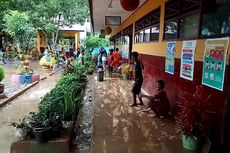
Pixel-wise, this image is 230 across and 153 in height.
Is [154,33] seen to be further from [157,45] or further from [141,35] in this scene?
[141,35]

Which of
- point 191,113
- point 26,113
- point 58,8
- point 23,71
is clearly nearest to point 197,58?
point 191,113

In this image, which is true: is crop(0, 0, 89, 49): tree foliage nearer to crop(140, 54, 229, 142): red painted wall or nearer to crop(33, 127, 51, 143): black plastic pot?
crop(140, 54, 229, 142): red painted wall

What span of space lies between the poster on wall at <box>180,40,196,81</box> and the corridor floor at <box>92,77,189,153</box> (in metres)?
1.19

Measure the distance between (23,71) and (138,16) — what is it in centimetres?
675

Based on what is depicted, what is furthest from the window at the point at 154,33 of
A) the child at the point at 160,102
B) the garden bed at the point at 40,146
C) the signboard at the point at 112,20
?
the garden bed at the point at 40,146

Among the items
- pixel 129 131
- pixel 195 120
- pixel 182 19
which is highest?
pixel 182 19

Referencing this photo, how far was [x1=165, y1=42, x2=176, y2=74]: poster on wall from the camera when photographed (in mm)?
7430

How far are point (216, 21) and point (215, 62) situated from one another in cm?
74

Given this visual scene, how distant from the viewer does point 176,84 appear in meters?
7.12

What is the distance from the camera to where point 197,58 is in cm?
582

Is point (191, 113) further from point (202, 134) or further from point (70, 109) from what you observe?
point (70, 109)

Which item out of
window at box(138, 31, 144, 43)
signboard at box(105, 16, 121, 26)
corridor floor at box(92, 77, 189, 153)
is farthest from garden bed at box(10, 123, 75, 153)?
signboard at box(105, 16, 121, 26)

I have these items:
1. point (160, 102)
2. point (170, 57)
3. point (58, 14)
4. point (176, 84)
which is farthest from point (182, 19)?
point (58, 14)

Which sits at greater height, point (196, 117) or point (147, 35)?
point (147, 35)
